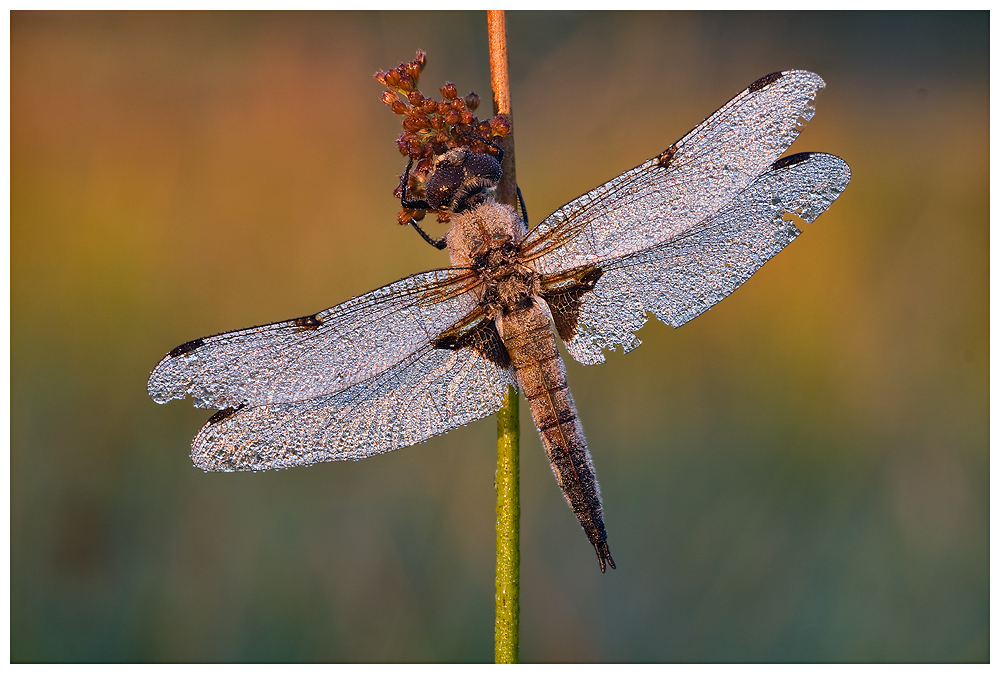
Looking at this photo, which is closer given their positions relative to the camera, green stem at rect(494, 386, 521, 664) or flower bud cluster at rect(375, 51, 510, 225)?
green stem at rect(494, 386, 521, 664)

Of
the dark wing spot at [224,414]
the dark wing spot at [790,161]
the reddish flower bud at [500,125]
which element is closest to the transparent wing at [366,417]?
the dark wing spot at [224,414]

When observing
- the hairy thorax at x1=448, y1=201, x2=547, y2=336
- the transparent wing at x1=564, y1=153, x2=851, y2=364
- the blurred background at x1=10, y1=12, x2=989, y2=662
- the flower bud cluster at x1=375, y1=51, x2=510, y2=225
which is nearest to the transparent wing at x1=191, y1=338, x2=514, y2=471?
the hairy thorax at x1=448, y1=201, x2=547, y2=336

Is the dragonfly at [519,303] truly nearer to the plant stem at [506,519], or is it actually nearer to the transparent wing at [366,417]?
the transparent wing at [366,417]

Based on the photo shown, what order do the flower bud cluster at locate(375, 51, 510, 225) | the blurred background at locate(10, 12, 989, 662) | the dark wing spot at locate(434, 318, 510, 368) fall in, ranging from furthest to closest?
the blurred background at locate(10, 12, 989, 662) → the dark wing spot at locate(434, 318, 510, 368) → the flower bud cluster at locate(375, 51, 510, 225)

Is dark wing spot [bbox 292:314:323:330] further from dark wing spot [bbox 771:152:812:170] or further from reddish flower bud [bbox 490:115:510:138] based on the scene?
dark wing spot [bbox 771:152:812:170]

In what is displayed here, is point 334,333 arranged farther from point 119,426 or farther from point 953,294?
point 953,294
